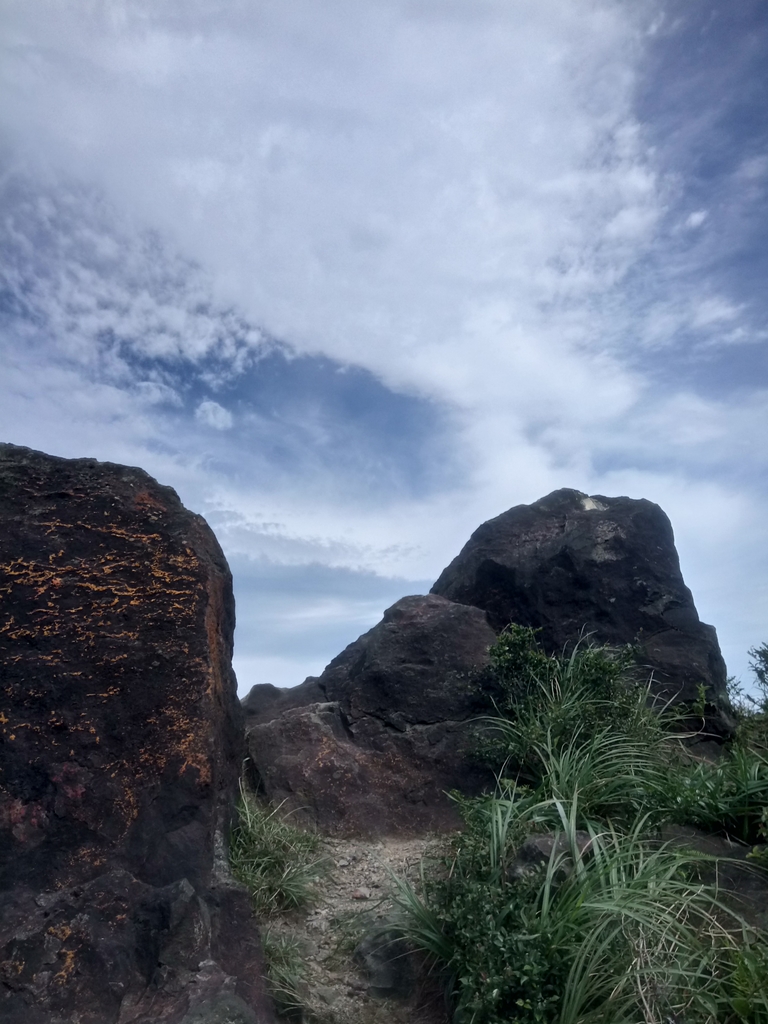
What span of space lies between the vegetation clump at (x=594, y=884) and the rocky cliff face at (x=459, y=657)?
83 centimetres

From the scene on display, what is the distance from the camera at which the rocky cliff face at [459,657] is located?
732 cm

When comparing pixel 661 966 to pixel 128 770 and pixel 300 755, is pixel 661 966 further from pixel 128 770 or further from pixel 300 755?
pixel 300 755

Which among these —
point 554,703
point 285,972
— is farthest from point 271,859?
point 554,703

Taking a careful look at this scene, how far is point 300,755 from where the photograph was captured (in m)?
7.46

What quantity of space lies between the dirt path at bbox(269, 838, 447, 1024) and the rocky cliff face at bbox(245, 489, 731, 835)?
378 mm

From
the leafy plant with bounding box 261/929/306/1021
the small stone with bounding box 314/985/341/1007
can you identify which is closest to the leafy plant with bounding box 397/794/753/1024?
the small stone with bounding box 314/985/341/1007

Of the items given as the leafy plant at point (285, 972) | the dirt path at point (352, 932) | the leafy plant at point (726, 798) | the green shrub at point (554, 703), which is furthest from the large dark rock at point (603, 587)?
the leafy plant at point (285, 972)

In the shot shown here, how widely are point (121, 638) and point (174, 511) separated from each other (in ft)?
3.41

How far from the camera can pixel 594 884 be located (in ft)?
15.9

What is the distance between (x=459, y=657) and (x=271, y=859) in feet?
9.45

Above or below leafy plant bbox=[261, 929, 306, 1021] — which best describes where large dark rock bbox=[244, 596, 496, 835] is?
above

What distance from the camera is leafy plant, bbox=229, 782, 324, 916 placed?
578 centimetres

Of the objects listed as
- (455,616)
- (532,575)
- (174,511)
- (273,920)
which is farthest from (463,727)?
(174,511)

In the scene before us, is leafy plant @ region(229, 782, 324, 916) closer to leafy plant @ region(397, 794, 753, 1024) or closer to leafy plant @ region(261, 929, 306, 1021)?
leafy plant @ region(261, 929, 306, 1021)
